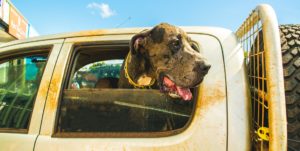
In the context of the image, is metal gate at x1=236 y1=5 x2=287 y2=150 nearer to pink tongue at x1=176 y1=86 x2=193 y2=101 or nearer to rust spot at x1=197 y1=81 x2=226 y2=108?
rust spot at x1=197 y1=81 x2=226 y2=108

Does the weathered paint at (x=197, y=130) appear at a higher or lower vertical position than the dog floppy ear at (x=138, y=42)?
lower

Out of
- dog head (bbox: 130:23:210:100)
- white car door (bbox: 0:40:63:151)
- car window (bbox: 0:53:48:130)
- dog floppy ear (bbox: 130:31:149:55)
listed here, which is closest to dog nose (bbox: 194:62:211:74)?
dog head (bbox: 130:23:210:100)

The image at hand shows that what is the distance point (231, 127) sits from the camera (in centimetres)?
183

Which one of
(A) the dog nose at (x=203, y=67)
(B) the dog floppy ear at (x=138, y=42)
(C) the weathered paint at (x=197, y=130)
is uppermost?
(B) the dog floppy ear at (x=138, y=42)

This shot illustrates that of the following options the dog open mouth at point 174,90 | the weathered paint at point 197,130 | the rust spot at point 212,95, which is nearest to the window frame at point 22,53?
the weathered paint at point 197,130

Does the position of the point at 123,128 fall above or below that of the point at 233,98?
below

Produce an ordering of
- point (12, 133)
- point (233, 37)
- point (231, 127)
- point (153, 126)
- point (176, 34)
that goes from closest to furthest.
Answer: point (231, 127) < point (153, 126) < point (233, 37) < point (12, 133) < point (176, 34)

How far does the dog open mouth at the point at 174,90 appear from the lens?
2.17m

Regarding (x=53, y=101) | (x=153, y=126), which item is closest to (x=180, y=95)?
(x=153, y=126)

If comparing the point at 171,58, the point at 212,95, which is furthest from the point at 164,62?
the point at 212,95

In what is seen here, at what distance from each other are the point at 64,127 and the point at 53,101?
0.63 feet

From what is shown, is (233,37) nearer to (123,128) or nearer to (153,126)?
(153,126)

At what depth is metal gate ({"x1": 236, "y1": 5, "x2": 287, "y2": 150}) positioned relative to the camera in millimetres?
A: 1644

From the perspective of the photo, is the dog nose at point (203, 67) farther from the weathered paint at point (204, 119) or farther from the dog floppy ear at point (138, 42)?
the dog floppy ear at point (138, 42)
